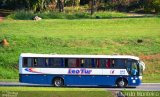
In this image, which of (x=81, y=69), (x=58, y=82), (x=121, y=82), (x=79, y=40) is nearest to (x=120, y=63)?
(x=121, y=82)

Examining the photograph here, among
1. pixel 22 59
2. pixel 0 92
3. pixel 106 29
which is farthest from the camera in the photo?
pixel 106 29

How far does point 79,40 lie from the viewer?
158ft

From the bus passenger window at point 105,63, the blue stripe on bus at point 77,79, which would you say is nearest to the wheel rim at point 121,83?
the blue stripe on bus at point 77,79

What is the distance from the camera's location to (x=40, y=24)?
182 feet

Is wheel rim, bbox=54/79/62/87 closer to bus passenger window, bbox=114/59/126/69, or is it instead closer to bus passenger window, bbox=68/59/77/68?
bus passenger window, bbox=68/59/77/68

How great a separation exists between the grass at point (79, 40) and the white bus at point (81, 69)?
5305mm

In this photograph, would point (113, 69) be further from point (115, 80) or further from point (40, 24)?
point (40, 24)

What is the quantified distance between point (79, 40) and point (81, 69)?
11.9m

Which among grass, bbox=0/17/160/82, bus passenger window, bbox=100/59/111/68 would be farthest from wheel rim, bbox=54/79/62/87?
grass, bbox=0/17/160/82

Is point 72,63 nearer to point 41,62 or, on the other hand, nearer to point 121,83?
point 41,62

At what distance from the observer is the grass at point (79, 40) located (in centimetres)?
4378

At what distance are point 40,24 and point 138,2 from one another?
31.3 meters

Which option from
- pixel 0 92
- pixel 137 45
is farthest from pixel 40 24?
pixel 0 92

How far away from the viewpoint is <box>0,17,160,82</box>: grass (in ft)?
144
